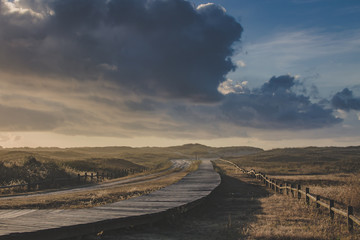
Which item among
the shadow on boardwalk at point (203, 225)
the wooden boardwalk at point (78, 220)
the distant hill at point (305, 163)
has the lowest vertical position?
the shadow on boardwalk at point (203, 225)

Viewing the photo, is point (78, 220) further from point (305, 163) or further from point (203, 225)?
point (305, 163)

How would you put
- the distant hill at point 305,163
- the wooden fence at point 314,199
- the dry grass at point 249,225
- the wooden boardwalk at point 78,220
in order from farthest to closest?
the distant hill at point 305,163 < the wooden fence at point 314,199 < the dry grass at point 249,225 < the wooden boardwalk at point 78,220

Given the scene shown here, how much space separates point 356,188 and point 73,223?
1508 cm

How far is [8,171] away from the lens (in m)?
39.5

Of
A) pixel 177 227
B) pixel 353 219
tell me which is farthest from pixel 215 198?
pixel 353 219

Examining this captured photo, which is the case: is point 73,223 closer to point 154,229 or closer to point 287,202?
point 154,229

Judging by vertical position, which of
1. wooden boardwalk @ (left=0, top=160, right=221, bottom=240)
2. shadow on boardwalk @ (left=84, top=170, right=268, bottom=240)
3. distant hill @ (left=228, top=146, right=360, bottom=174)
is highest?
distant hill @ (left=228, top=146, right=360, bottom=174)

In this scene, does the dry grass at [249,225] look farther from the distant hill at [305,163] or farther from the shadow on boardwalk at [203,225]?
the distant hill at [305,163]

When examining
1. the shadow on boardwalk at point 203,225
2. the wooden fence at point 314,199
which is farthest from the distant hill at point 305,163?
the shadow on boardwalk at point 203,225

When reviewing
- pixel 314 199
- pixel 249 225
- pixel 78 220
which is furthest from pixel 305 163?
pixel 78 220

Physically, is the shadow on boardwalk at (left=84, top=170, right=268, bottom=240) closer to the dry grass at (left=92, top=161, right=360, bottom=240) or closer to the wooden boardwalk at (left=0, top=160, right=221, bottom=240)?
the dry grass at (left=92, top=161, right=360, bottom=240)

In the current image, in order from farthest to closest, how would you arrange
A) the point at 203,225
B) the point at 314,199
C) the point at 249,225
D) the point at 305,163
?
the point at 305,163 < the point at 314,199 < the point at 203,225 < the point at 249,225

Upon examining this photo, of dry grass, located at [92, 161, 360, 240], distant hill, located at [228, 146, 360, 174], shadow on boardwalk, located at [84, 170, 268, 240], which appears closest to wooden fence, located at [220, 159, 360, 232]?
dry grass, located at [92, 161, 360, 240]

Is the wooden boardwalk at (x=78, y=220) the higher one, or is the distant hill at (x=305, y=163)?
the distant hill at (x=305, y=163)
